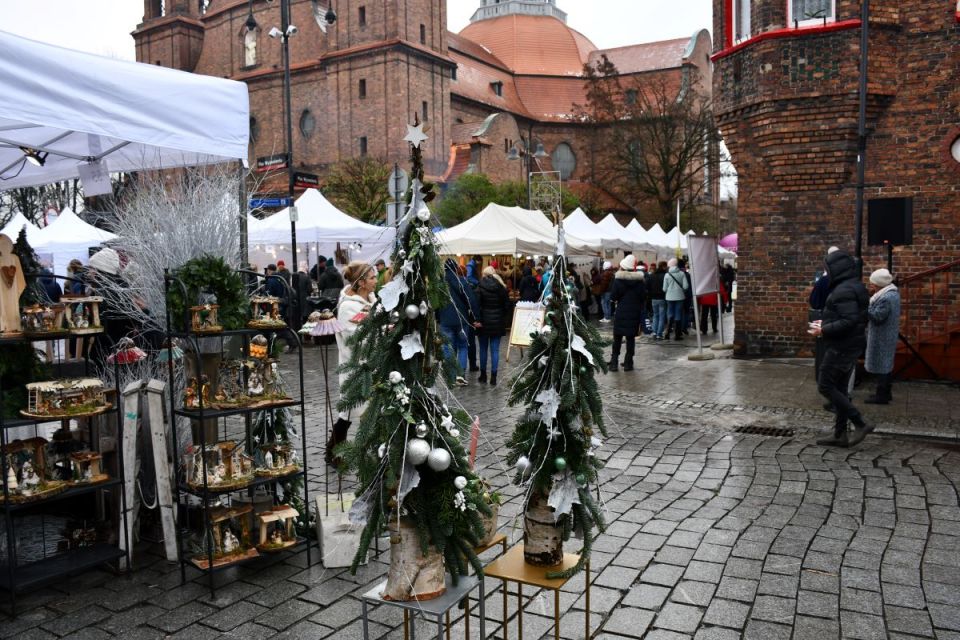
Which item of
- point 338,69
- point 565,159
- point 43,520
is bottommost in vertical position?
point 43,520

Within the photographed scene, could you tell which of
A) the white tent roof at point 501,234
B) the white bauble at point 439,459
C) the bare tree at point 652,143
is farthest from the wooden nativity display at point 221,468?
the bare tree at point 652,143

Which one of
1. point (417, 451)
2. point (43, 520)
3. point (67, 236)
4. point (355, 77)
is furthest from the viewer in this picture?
point (355, 77)

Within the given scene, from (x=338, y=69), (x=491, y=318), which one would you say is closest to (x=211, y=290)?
(x=491, y=318)

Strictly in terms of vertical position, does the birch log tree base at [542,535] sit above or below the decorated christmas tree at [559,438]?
below

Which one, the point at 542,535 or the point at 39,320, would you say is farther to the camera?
the point at 39,320

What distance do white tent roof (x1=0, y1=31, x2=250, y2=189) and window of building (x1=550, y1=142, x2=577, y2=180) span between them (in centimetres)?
5267

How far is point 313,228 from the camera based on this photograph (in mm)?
16562

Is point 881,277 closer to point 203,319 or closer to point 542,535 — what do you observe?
point 542,535

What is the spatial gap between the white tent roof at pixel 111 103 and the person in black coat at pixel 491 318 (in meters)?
6.29

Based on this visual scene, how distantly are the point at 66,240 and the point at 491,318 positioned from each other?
505 inches

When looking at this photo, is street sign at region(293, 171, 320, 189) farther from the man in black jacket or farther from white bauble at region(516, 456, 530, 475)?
white bauble at region(516, 456, 530, 475)

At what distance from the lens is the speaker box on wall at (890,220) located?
1038 cm

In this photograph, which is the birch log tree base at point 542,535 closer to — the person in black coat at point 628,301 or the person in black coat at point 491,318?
the person in black coat at point 491,318

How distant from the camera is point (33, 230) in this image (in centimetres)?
2075
